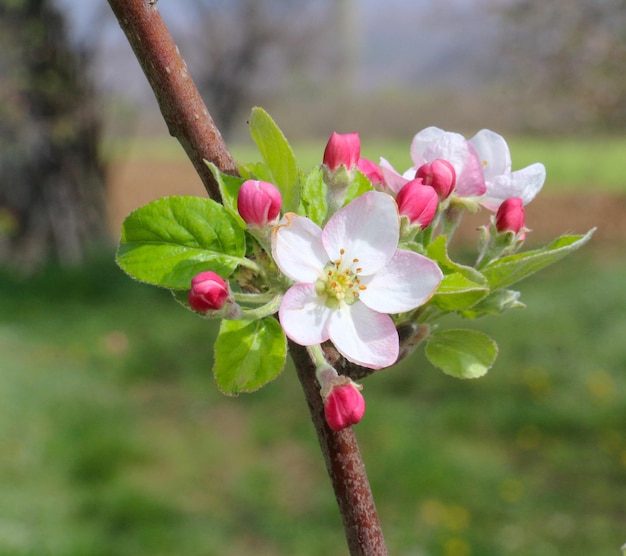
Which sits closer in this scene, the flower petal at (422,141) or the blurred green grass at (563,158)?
the flower petal at (422,141)

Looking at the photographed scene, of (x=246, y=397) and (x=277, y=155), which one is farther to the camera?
(x=246, y=397)

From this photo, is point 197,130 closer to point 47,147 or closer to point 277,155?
point 277,155

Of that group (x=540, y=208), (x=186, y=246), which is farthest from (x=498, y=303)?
(x=540, y=208)

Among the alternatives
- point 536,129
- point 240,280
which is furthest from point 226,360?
point 536,129

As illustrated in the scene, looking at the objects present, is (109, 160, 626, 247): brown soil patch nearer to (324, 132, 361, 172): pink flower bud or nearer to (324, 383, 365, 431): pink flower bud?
(324, 132, 361, 172): pink flower bud

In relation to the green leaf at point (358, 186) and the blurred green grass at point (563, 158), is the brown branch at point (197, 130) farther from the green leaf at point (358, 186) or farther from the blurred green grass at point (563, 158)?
the blurred green grass at point (563, 158)

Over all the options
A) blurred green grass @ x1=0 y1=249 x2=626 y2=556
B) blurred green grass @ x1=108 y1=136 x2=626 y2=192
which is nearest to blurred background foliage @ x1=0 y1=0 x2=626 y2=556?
blurred green grass @ x1=0 y1=249 x2=626 y2=556

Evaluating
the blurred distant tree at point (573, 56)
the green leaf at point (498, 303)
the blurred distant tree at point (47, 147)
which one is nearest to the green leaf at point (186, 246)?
the green leaf at point (498, 303)
